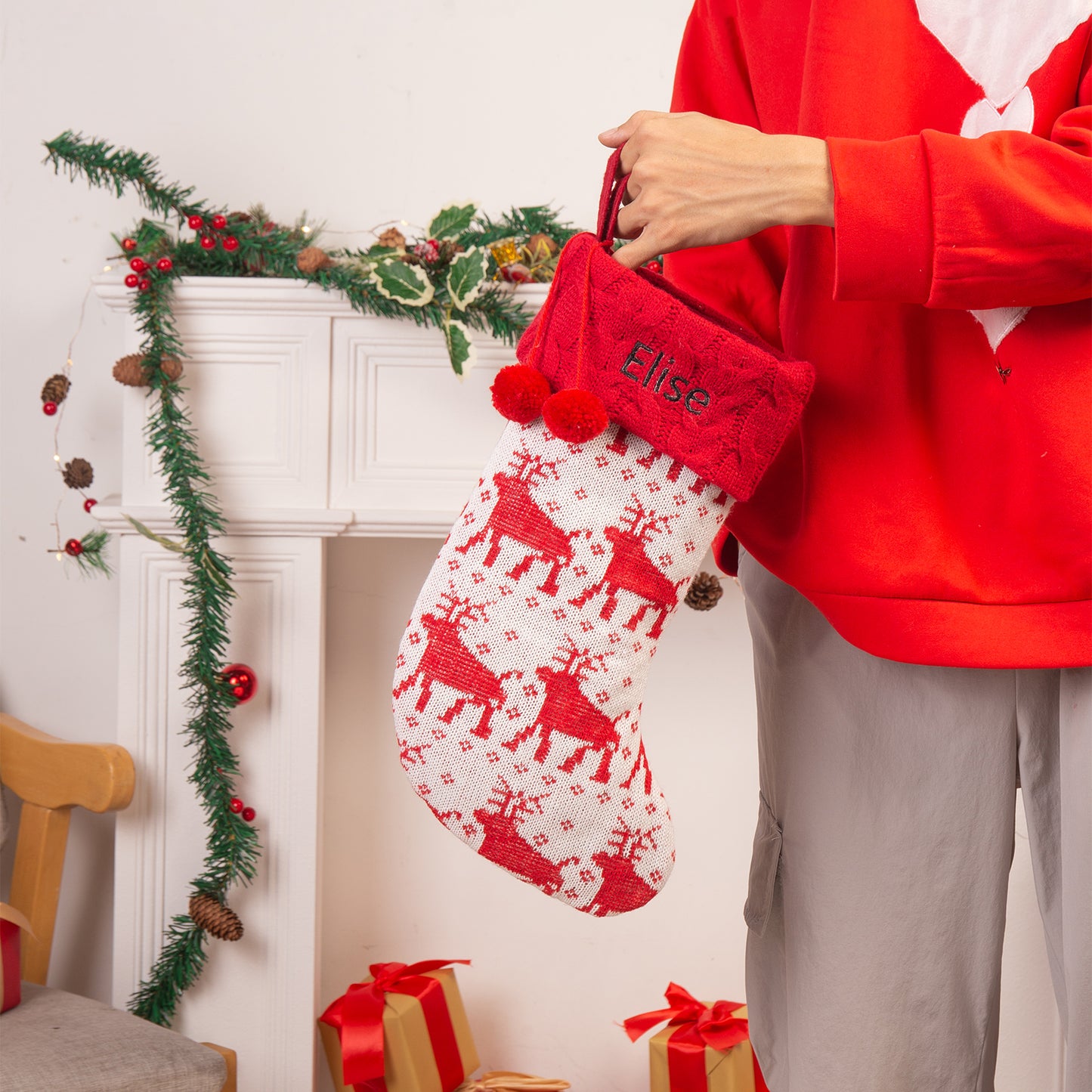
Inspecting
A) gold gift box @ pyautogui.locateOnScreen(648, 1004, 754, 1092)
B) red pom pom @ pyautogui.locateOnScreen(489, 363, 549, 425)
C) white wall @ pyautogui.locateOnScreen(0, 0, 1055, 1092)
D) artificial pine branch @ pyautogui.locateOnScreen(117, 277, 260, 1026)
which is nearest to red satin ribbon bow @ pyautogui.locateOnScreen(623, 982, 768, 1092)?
gold gift box @ pyautogui.locateOnScreen(648, 1004, 754, 1092)

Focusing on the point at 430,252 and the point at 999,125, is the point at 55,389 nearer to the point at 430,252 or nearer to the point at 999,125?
the point at 430,252

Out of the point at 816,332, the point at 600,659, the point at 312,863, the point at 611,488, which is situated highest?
the point at 816,332

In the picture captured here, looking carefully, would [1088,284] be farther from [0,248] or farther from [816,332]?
[0,248]

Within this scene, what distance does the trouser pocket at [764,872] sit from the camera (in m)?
0.73

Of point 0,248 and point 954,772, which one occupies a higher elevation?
point 0,248

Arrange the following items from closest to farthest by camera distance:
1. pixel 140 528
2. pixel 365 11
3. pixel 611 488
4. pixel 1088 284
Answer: pixel 1088 284, pixel 611 488, pixel 140 528, pixel 365 11

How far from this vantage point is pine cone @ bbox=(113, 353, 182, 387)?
47.1 inches

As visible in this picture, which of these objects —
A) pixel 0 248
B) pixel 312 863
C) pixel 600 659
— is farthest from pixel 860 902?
pixel 0 248

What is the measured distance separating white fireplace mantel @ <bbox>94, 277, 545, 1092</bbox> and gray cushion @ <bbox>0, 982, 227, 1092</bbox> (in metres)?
0.19

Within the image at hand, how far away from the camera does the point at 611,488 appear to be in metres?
0.64

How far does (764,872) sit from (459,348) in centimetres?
70

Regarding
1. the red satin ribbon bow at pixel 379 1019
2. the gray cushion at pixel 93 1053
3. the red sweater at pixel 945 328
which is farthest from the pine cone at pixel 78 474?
the red sweater at pixel 945 328

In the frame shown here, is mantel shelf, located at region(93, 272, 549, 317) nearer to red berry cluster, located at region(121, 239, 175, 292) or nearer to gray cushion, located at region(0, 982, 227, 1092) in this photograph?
red berry cluster, located at region(121, 239, 175, 292)

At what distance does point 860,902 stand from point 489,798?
10.2 inches
